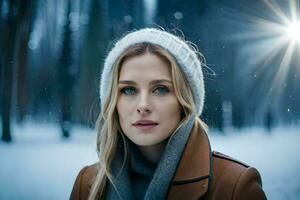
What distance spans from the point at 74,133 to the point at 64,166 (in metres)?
0.17

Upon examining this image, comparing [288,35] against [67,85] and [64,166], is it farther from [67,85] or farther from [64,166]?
[64,166]

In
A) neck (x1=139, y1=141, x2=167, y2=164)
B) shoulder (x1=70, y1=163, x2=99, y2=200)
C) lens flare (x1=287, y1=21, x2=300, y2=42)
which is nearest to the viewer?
neck (x1=139, y1=141, x2=167, y2=164)

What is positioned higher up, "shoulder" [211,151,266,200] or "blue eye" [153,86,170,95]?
"blue eye" [153,86,170,95]

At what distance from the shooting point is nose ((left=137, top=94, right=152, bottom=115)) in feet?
3.07

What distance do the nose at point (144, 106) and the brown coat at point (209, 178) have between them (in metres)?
0.15

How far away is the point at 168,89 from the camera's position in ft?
3.22

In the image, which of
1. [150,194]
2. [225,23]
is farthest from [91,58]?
[150,194]

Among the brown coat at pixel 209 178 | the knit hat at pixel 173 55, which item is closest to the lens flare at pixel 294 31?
the knit hat at pixel 173 55

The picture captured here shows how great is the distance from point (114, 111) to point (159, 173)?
22cm

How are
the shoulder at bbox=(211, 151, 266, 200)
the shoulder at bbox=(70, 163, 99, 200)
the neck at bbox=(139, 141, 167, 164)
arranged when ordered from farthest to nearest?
1. the shoulder at bbox=(70, 163, 99, 200)
2. the neck at bbox=(139, 141, 167, 164)
3. the shoulder at bbox=(211, 151, 266, 200)

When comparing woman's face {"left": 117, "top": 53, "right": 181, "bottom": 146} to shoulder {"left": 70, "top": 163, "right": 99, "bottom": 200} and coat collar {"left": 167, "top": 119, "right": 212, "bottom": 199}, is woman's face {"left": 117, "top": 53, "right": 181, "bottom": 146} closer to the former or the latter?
coat collar {"left": 167, "top": 119, "right": 212, "bottom": 199}

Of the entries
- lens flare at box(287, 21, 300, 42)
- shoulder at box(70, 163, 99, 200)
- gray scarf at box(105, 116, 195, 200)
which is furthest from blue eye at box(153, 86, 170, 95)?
lens flare at box(287, 21, 300, 42)

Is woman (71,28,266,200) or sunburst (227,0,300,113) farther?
sunburst (227,0,300,113)

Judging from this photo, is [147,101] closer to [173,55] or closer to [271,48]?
[173,55]
